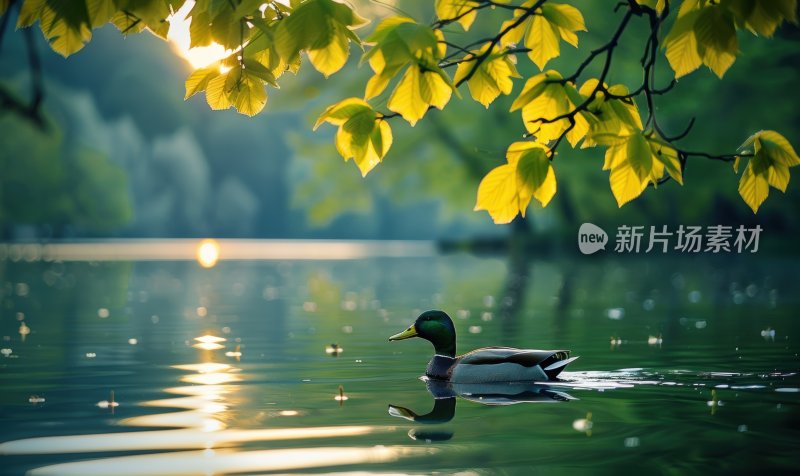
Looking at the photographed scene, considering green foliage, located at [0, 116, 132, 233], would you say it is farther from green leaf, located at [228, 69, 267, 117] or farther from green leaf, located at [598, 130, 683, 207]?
green leaf, located at [598, 130, 683, 207]

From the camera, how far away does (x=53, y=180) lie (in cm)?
7962

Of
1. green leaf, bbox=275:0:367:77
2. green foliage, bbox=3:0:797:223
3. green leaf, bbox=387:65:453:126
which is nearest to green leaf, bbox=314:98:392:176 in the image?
green foliage, bbox=3:0:797:223

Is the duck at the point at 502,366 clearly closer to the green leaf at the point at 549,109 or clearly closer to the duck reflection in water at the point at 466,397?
the duck reflection in water at the point at 466,397

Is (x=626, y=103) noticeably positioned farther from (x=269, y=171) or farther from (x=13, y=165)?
(x=269, y=171)

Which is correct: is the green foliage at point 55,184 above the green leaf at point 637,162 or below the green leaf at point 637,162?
above

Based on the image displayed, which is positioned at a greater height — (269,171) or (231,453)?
(269,171)

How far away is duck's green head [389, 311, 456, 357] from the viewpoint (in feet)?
39.3

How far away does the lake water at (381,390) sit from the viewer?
7020mm

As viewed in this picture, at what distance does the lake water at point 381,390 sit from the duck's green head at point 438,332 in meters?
0.43

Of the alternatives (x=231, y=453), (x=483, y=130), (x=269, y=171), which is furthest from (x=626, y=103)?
(x=269, y=171)

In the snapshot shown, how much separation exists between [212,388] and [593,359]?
15.0 ft

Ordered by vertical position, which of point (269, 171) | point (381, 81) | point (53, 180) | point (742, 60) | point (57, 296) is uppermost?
point (269, 171)

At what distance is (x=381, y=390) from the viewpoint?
34.0ft

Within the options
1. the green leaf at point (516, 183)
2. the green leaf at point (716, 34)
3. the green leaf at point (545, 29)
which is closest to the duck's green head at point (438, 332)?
the green leaf at point (545, 29)
